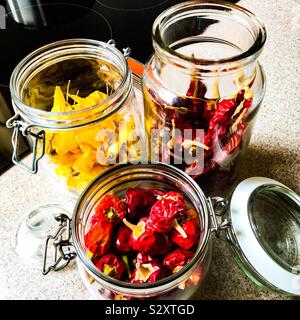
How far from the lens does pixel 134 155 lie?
Answer: 1.98 ft

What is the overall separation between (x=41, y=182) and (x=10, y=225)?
9cm

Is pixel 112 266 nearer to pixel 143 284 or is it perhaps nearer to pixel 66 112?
pixel 143 284

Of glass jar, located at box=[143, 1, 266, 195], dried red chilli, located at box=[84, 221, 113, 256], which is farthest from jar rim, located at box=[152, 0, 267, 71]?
dried red chilli, located at box=[84, 221, 113, 256]

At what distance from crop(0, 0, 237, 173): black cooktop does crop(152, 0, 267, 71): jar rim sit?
26 centimetres

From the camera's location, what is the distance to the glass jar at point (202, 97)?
1.75 feet

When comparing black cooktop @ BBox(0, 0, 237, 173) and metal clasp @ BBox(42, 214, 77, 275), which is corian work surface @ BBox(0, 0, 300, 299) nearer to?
metal clasp @ BBox(42, 214, 77, 275)

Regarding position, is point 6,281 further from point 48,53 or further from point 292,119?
point 292,119

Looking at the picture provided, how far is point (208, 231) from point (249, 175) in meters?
0.22

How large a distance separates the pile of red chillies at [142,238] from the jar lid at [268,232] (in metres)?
0.06

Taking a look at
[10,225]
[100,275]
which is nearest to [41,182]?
[10,225]

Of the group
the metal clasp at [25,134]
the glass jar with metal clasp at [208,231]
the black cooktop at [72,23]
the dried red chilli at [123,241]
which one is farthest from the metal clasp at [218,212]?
the black cooktop at [72,23]

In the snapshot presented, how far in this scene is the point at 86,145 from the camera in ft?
1.84

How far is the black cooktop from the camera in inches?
33.6

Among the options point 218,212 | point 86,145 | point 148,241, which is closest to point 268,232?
point 218,212
